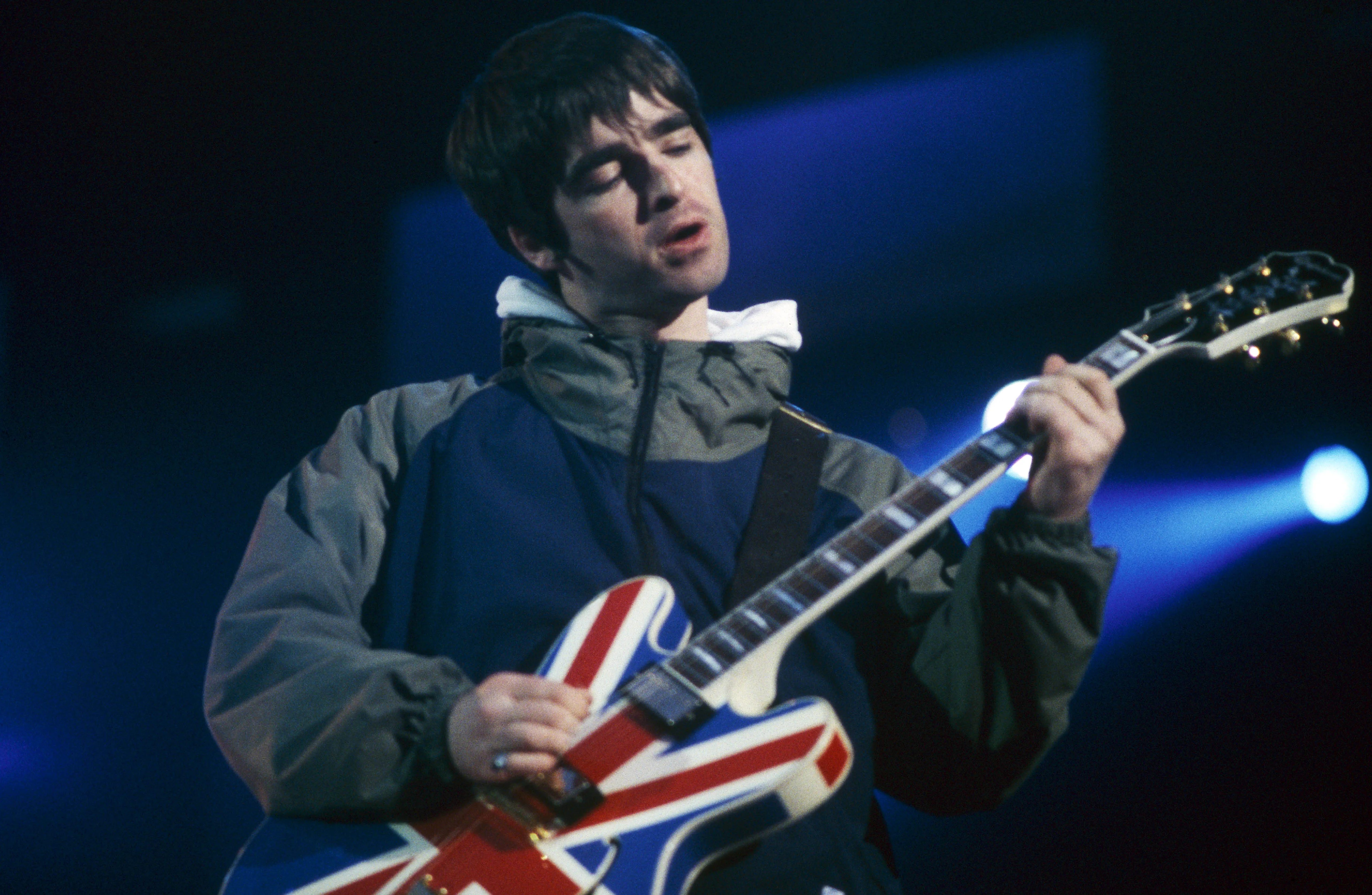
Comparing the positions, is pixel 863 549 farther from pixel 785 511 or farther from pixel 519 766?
pixel 519 766

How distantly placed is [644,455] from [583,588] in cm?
28

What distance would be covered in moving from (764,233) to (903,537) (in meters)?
2.38

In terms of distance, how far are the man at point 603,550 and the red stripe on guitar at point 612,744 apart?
7cm

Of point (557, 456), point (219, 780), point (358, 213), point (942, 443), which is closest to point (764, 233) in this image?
point (942, 443)

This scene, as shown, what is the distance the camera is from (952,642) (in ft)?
6.61

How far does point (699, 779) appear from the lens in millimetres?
1642

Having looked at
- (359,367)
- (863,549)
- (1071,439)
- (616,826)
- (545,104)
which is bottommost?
(616,826)

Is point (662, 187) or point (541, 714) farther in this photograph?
point (662, 187)

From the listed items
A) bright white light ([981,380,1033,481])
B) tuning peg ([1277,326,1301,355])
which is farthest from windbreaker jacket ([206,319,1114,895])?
bright white light ([981,380,1033,481])

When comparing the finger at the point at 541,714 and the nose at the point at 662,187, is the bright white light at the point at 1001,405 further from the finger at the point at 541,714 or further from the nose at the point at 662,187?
the finger at the point at 541,714

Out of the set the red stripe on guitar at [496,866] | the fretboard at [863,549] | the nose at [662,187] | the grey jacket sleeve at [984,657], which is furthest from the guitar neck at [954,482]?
the nose at [662,187]

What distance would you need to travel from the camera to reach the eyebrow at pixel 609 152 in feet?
8.16

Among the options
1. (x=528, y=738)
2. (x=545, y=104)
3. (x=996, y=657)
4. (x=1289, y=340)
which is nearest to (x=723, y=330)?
(x=545, y=104)

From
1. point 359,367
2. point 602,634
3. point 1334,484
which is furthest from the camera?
point 359,367
